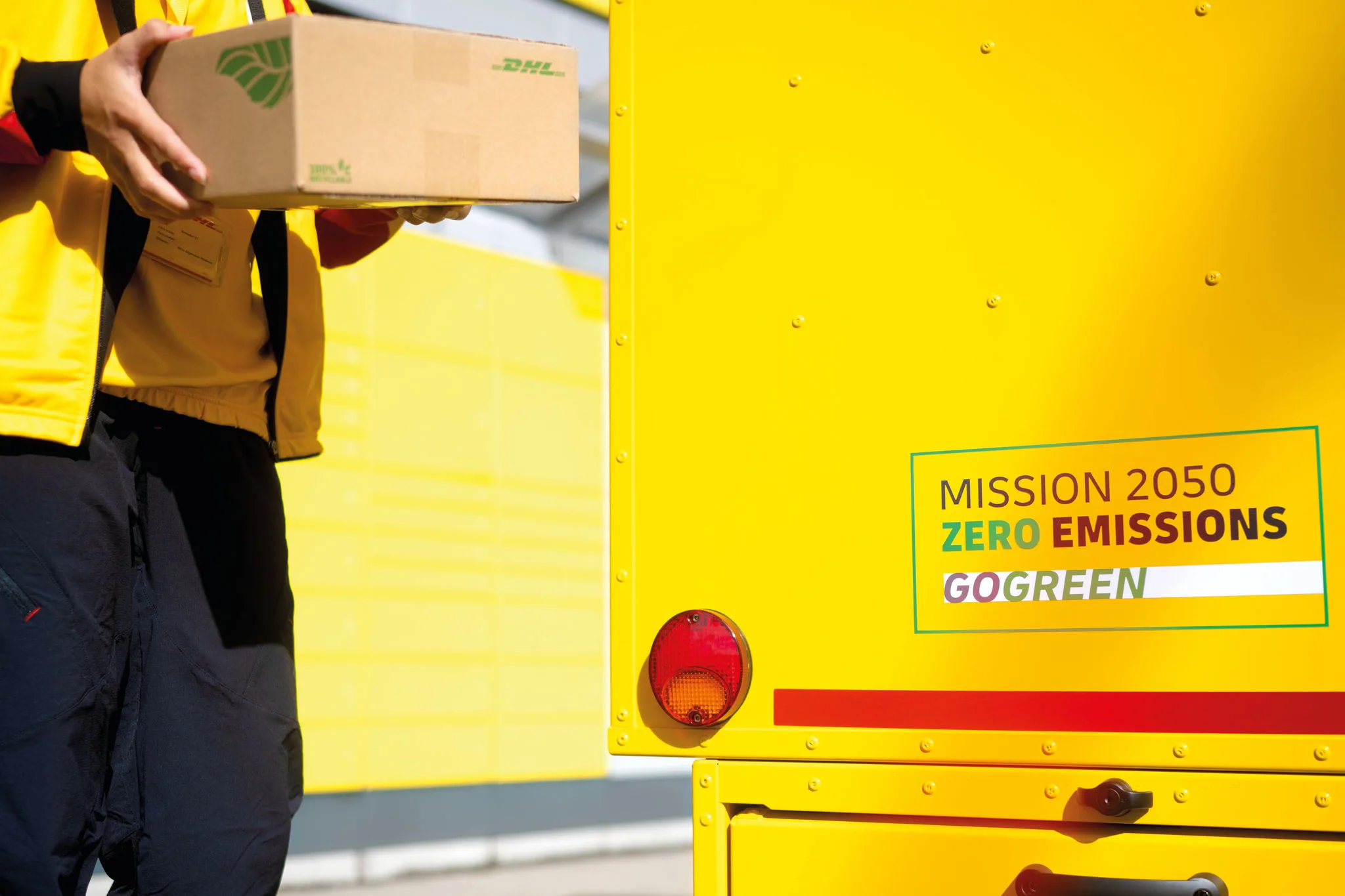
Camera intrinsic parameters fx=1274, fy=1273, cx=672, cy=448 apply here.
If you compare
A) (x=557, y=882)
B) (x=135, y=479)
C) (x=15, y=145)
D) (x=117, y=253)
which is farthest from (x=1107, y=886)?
(x=557, y=882)

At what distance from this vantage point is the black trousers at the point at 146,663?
1.29 meters

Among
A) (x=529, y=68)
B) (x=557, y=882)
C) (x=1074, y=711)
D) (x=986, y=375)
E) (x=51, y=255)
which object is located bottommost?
(x=557, y=882)

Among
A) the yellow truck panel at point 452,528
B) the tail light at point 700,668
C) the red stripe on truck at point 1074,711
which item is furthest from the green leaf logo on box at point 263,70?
the yellow truck panel at point 452,528

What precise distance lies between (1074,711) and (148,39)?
1207 mm

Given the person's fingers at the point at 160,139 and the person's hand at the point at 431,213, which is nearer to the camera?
the person's fingers at the point at 160,139

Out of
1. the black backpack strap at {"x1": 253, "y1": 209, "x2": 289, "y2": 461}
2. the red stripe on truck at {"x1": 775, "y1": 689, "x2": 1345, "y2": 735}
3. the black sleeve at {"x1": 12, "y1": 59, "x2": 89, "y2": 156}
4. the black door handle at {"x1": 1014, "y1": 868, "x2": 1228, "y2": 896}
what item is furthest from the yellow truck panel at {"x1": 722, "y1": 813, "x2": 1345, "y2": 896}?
the black sleeve at {"x1": 12, "y1": 59, "x2": 89, "y2": 156}

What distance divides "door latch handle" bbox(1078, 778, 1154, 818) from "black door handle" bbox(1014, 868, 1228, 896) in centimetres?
7

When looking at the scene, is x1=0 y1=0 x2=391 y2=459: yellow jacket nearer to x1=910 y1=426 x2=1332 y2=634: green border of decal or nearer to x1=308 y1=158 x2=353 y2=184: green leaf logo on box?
x1=308 y1=158 x2=353 y2=184: green leaf logo on box

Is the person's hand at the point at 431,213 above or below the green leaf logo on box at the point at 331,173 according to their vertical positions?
above

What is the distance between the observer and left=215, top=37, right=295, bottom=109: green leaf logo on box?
1258 mm

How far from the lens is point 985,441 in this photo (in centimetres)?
147

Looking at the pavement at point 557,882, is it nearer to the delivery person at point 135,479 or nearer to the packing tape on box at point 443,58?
the delivery person at point 135,479

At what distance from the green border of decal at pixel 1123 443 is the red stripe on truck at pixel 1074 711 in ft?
0.22

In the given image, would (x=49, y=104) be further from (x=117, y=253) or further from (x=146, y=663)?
(x=146, y=663)
